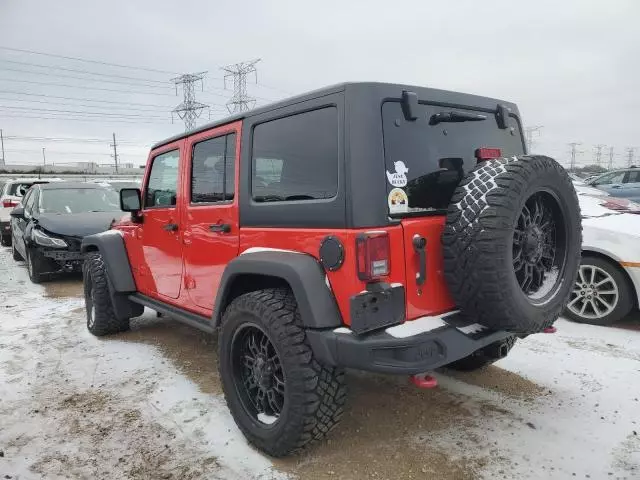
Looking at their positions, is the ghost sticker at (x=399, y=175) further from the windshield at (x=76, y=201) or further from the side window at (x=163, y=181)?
the windshield at (x=76, y=201)

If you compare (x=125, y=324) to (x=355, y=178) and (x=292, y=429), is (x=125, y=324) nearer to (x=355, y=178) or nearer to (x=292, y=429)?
(x=292, y=429)

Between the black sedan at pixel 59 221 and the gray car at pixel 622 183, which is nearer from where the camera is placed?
the black sedan at pixel 59 221

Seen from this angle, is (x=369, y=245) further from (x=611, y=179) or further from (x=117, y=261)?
(x=611, y=179)

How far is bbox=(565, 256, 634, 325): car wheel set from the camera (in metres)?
4.45

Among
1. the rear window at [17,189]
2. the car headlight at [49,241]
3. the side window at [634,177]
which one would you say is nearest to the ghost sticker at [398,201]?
the car headlight at [49,241]

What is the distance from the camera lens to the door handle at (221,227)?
2992 mm

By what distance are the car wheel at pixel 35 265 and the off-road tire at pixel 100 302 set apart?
3.20 m

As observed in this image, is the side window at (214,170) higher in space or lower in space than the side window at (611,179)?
lower

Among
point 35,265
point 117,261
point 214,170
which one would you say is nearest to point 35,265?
point 35,265

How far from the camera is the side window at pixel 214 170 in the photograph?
3.07m

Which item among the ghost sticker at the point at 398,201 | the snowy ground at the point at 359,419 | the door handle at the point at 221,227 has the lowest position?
the snowy ground at the point at 359,419

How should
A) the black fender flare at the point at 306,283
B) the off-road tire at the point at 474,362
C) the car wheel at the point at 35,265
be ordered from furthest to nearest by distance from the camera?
the car wheel at the point at 35,265 < the off-road tire at the point at 474,362 < the black fender flare at the point at 306,283

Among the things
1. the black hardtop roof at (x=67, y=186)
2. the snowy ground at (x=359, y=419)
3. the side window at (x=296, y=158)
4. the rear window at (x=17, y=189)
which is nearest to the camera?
the side window at (x=296, y=158)

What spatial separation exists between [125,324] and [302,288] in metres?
3.29
